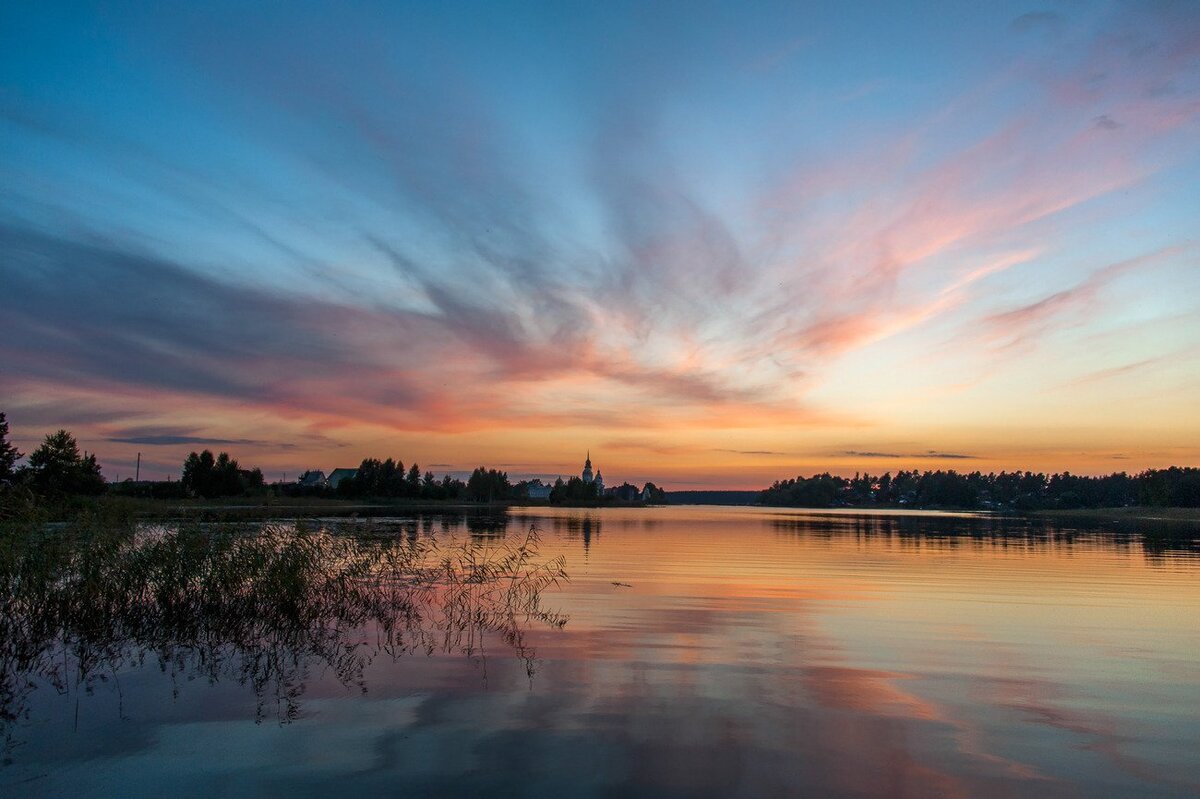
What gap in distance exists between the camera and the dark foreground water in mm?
10773

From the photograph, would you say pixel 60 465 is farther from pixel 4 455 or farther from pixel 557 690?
pixel 557 690

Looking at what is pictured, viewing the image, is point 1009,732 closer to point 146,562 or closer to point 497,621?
point 497,621

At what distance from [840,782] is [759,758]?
4.42ft

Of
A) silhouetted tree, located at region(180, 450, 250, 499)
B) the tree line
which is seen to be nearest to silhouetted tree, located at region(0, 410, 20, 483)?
the tree line

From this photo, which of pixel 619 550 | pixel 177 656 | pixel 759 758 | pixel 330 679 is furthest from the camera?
pixel 619 550

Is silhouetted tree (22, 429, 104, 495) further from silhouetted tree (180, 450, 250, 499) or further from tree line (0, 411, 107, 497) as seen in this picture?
silhouetted tree (180, 450, 250, 499)

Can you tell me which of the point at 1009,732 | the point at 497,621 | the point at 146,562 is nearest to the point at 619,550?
the point at 497,621

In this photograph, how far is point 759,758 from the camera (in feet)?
37.7

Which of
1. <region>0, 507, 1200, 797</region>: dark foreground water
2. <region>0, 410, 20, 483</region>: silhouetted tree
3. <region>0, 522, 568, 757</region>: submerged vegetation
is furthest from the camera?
<region>0, 410, 20, 483</region>: silhouetted tree

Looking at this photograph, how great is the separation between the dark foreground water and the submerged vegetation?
3.9 inches

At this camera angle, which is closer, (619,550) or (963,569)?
(963,569)

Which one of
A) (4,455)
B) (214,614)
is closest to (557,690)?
(214,614)

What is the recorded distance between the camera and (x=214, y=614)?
801 inches

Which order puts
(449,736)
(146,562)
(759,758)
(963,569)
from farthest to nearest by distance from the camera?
(963,569)
(146,562)
(449,736)
(759,758)
